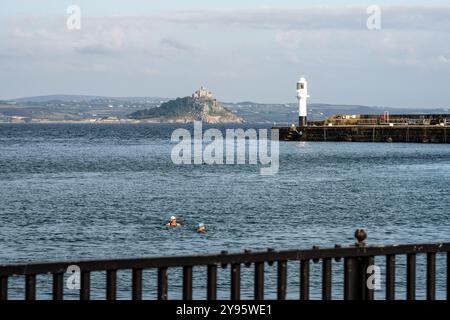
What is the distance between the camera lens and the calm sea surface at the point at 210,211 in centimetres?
3931

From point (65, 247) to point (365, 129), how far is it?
158 metres

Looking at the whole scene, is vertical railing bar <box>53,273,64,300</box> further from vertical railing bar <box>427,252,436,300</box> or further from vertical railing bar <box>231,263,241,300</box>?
vertical railing bar <box>427,252,436,300</box>

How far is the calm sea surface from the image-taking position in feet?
129

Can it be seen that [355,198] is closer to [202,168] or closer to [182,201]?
[182,201]

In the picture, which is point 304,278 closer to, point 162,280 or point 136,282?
point 162,280

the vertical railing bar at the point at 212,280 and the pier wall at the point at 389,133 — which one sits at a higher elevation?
the vertical railing bar at the point at 212,280

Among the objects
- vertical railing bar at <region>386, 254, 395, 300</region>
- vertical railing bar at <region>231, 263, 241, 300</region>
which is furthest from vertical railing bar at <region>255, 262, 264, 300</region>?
vertical railing bar at <region>386, 254, 395, 300</region>

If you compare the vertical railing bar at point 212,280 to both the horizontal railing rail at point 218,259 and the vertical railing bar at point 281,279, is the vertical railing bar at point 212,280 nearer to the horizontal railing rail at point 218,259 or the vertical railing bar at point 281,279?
the horizontal railing rail at point 218,259

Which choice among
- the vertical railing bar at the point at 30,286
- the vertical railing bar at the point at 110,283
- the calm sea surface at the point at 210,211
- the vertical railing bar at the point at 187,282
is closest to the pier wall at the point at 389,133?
the calm sea surface at the point at 210,211

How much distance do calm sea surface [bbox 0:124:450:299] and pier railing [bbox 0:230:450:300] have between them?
16098 mm

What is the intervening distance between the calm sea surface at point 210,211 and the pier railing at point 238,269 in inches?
634
